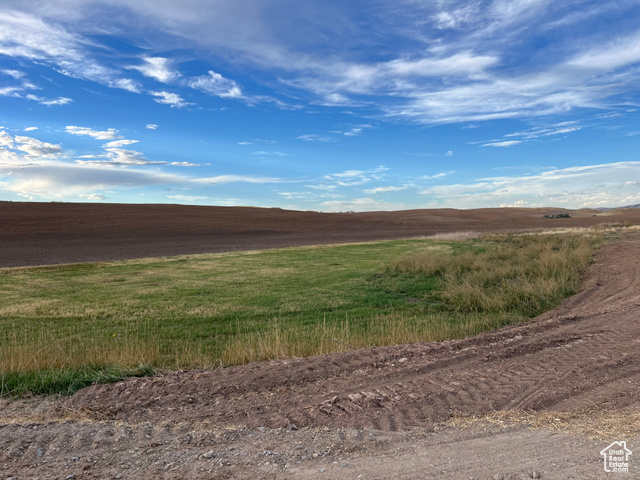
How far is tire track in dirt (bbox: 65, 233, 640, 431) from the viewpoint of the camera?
542 cm

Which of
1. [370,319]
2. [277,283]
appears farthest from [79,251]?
[370,319]

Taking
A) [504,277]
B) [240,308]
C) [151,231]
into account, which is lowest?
[240,308]

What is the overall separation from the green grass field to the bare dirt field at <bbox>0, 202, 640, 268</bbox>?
45.3ft

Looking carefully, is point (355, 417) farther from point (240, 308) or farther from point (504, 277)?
point (504, 277)

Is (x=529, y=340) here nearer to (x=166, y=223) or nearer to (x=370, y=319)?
(x=370, y=319)

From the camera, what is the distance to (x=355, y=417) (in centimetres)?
531

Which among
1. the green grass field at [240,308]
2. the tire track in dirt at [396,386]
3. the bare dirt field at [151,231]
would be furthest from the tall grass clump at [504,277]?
the bare dirt field at [151,231]

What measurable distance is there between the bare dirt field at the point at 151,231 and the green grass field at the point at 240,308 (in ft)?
45.3

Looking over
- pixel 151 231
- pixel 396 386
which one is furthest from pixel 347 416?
pixel 151 231

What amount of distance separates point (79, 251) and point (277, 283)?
84.4 feet

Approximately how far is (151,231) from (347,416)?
5805cm

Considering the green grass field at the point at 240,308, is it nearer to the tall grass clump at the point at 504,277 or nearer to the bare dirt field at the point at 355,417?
the tall grass clump at the point at 504,277

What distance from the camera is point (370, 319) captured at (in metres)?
12.8

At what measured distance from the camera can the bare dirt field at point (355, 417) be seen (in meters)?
4.11
